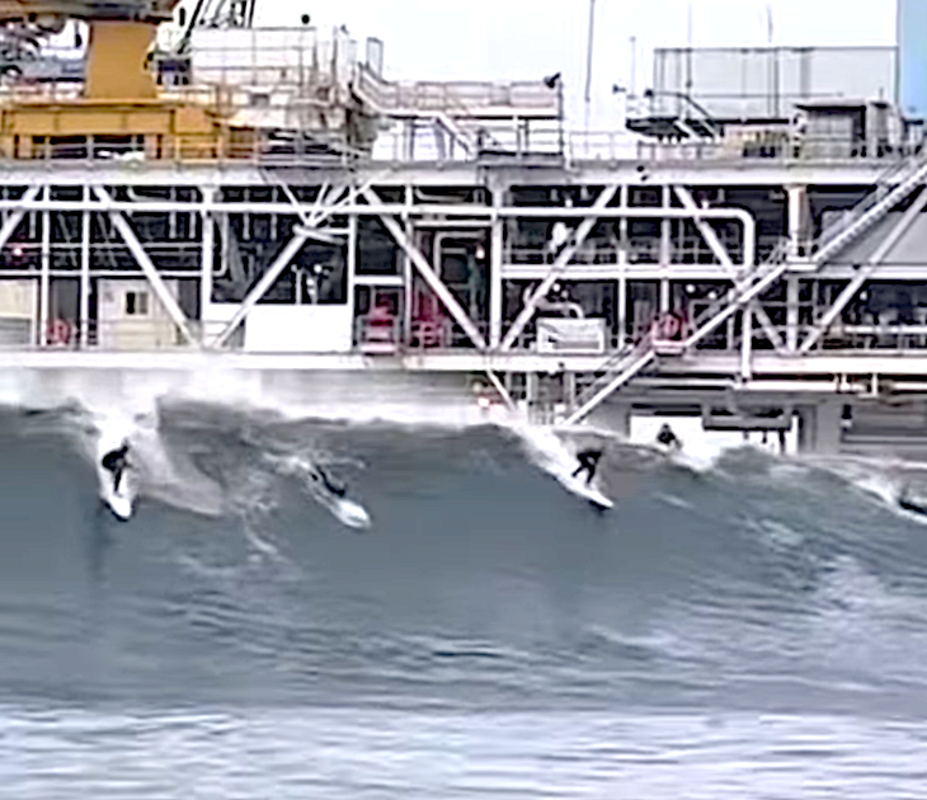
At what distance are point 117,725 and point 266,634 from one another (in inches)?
382

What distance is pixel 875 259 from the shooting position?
72.6 meters

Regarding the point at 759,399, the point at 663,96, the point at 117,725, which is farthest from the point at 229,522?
the point at 663,96

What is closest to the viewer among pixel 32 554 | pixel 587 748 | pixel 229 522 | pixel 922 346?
pixel 587 748

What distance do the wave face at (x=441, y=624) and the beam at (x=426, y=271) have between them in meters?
3.69

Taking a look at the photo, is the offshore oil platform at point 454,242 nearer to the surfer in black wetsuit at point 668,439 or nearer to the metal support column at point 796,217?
the metal support column at point 796,217

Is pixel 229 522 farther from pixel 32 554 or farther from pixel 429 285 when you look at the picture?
pixel 429 285

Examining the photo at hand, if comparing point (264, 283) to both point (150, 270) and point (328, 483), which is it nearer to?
point (150, 270)

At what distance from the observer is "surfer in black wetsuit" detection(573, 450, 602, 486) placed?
219ft

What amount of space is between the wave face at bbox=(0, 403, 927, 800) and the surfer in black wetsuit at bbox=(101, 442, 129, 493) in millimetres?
809

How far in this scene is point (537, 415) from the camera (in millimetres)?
71938

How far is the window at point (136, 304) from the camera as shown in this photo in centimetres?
7656

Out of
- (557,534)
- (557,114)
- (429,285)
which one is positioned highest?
(557,114)

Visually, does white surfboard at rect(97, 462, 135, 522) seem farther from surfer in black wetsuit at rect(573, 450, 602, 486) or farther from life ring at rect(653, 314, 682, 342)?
life ring at rect(653, 314, 682, 342)

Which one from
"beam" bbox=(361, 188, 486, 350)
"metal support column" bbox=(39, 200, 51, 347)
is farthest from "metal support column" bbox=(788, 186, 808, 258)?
"metal support column" bbox=(39, 200, 51, 347)
